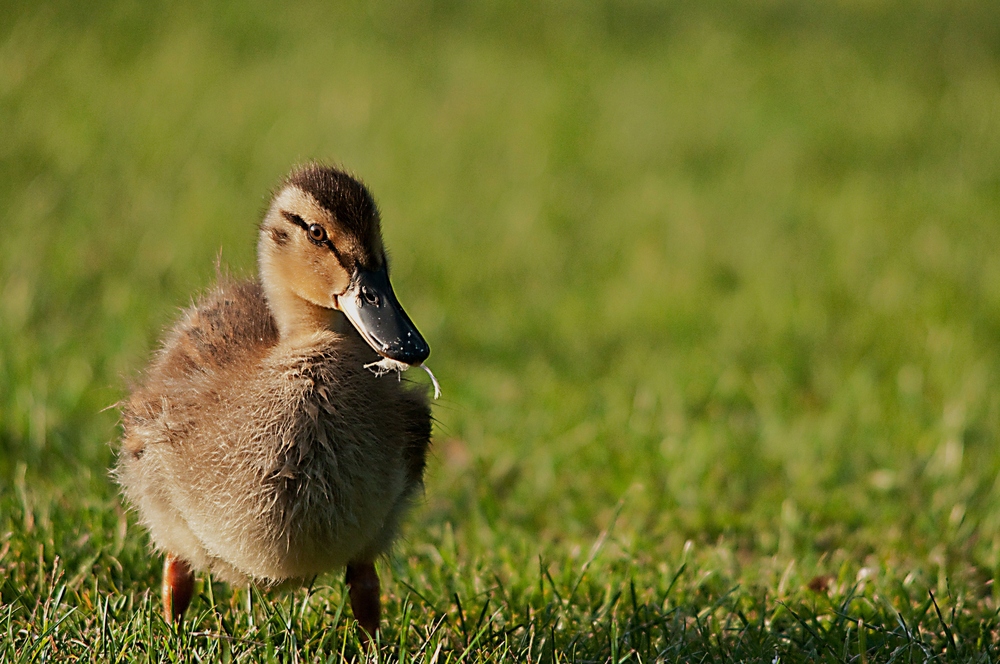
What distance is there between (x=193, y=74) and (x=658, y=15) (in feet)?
18.9

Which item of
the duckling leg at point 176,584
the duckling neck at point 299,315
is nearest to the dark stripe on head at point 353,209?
the duckling neck at point 299,315

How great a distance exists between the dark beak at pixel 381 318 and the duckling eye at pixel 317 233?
139mm

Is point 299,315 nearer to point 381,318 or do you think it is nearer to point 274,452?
point 381,318

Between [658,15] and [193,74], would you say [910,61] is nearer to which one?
[658,15]

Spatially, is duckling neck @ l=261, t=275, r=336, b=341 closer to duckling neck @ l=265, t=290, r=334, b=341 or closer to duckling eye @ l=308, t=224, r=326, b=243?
duckling neck @ l=265, t=290, r=334, b=341

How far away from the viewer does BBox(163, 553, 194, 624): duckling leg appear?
128 inches

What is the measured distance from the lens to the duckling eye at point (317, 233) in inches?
119

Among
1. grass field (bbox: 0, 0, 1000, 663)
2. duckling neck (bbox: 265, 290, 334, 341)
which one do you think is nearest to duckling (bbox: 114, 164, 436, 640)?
duckling neck (bbox: 265, 290, 334, 341)

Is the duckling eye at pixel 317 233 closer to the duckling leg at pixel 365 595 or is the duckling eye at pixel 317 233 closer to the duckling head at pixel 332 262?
the duckling head at pixel 332 262

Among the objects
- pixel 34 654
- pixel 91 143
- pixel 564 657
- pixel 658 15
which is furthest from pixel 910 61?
pixel 34 654

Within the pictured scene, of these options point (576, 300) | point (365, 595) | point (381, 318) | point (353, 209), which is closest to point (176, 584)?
point (365, 595)

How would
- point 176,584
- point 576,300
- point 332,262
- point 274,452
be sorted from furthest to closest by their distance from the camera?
1. point 576,300
2. point 176,584
3. point 332,262
4. point 274,452

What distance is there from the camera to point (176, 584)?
3.25 m

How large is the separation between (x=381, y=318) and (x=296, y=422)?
0.34 m
